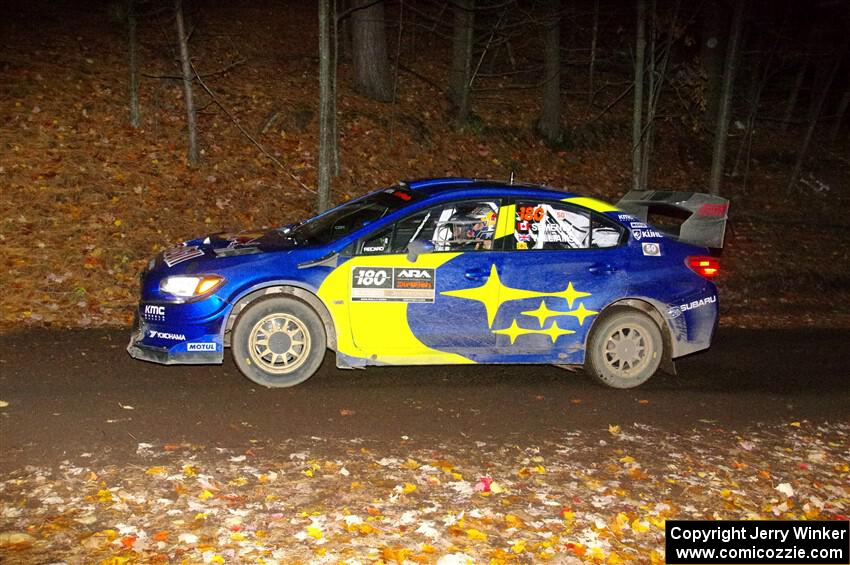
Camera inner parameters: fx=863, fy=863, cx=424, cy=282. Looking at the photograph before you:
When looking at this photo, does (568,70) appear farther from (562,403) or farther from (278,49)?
(562,403)

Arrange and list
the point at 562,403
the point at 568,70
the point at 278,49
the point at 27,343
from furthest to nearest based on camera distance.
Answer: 1. the point at 568,70
2. the point at 278,49
3. the point at 27,343
4. the point at 562,403

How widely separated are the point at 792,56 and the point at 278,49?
11.5 m

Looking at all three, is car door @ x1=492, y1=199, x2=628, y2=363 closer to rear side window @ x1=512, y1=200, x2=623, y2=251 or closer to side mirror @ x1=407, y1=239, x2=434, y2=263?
rear side window @ x1=512, y1=200, x2=623, y2=251

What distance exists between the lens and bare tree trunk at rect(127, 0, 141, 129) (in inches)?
528

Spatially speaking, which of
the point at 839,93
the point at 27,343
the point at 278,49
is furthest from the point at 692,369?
the point at 839,93

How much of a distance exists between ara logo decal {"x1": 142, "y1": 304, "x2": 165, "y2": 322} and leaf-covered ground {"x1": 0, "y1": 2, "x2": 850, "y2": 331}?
7.06ft

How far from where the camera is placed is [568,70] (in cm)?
2267

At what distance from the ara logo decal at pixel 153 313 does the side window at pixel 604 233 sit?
12.6ft

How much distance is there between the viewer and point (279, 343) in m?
7.33

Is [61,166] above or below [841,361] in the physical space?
above

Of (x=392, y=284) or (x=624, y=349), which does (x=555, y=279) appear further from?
(x=392, y=284)

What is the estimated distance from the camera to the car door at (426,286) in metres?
7.34

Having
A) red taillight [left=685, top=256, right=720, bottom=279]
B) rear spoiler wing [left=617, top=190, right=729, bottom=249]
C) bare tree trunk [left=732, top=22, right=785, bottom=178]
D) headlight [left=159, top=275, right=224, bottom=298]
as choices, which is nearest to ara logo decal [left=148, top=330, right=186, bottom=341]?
headlight [left=159, top=275, right=224, bottom=298]

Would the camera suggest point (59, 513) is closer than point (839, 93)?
Yes
